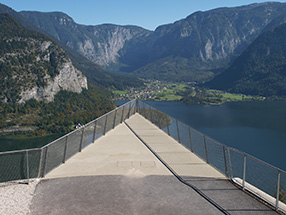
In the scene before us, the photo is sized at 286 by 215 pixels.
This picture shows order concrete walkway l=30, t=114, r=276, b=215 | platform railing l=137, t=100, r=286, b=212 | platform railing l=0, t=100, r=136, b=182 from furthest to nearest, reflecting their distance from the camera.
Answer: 1. platform railing l=0, t=100, r=136, b=182
2. platform railing l=137, t=100, r=286, b=212
3. concrete walkway l=30, t=114, r=276, b=215

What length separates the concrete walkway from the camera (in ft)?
32.8

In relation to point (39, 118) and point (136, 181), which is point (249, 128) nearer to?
point (39, 118)

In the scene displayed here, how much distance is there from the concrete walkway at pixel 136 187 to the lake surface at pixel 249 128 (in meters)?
81.5

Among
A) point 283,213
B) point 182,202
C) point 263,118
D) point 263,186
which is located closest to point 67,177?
point 182,202

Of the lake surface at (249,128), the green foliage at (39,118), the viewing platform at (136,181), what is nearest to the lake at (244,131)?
the lake surface at (249,128)

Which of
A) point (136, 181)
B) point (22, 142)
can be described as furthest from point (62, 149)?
point (22, 142)

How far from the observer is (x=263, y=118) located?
544ft

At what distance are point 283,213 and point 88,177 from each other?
7.15 m

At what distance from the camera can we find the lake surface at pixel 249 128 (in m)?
103

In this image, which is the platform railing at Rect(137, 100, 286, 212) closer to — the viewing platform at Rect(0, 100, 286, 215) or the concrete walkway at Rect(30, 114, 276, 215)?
the viewing platform at Rect(0, 100, 286, 215)

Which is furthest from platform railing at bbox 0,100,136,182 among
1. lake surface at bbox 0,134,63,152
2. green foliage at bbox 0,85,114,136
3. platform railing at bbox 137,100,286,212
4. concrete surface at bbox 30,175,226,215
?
green foliage at bbox 0,85,114,136

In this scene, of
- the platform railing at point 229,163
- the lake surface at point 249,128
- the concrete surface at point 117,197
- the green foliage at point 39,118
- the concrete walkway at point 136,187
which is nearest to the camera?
the concrete surface at point 117,197

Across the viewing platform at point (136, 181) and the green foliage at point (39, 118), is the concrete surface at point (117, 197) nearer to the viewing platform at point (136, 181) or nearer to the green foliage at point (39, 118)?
the viewing platform at point (136, 181)

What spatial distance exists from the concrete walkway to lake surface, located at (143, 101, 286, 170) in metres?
81.5
